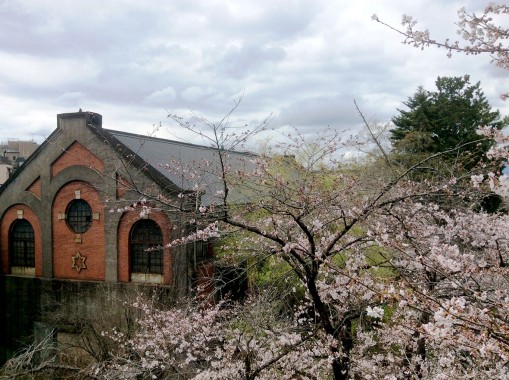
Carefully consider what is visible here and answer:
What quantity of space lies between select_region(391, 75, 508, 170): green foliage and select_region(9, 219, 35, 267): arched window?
2088 centimetres

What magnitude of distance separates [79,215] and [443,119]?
22.8m

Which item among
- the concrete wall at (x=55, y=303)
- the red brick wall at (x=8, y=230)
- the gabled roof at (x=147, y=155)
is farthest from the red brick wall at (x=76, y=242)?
the gabled roof at (x=147, y=155)

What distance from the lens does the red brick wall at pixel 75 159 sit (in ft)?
61.7

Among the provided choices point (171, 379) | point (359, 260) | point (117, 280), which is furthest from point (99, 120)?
point (359, 260)

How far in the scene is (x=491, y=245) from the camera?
10008mm

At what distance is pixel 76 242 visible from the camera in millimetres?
19469

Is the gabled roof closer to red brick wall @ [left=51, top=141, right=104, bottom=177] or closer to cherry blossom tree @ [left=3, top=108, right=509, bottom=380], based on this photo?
red brick wall @ [left=51, top=141, right=104, bottom=177]

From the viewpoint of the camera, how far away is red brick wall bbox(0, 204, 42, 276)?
2053 cm

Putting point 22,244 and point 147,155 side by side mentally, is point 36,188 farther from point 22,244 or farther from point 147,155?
point 147,155

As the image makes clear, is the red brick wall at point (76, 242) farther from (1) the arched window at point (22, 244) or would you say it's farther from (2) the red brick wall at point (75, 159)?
(1) the arched window at point (22, 244)

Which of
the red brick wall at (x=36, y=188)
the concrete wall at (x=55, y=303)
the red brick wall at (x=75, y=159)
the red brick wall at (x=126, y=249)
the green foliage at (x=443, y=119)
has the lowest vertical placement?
the concrete wall at (x=55, y=303)

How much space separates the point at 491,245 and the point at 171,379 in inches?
338

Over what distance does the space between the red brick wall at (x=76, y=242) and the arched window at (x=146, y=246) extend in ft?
4.96

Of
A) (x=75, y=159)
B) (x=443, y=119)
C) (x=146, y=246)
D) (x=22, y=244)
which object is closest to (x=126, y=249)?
(x=146, y=246)
